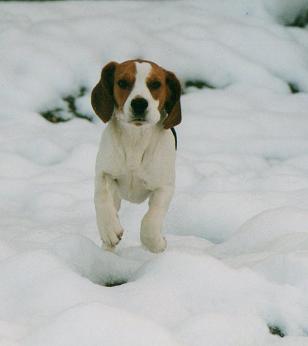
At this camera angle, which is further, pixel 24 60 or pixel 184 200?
pixel 24 60

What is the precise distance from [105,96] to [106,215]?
0.61 m

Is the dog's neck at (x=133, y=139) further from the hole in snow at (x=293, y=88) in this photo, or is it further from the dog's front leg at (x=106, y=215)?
the hole in snow at (x=293, y=88)

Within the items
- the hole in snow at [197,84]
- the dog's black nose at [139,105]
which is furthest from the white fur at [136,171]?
the hole in snow at [197,84]

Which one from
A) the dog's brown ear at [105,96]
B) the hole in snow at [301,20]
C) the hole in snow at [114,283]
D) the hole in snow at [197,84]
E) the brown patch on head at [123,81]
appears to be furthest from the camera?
the hole in snow at [301,20]

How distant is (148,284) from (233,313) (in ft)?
1.29

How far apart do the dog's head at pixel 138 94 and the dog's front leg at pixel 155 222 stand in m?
0.38

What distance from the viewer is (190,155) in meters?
5.75

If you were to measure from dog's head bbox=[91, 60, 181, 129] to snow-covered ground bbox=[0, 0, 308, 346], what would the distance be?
64cm

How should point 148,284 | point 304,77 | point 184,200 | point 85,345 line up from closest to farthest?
point 85,345
point 148,284
point 184,200
point 304,77

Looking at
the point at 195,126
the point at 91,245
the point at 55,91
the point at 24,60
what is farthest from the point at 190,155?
the point at 91,245

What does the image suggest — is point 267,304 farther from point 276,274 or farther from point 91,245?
point 91,245

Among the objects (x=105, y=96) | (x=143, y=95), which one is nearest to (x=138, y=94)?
(x=143, y=95)

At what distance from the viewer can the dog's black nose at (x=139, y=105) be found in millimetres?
3326

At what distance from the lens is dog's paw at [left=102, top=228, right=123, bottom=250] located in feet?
12.0
